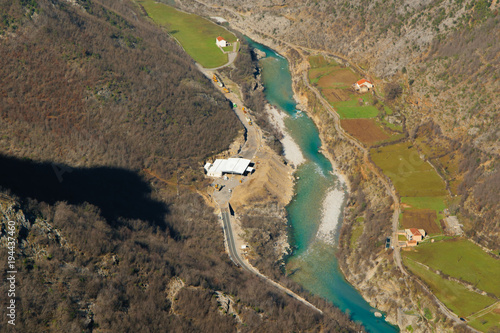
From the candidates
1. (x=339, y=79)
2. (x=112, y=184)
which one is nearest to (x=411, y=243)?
(x=112, y=184)

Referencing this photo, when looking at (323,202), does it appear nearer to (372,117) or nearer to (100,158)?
(372,117)

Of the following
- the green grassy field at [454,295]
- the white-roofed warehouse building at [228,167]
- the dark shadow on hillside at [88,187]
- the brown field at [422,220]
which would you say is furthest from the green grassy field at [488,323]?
the dark shadow on hillside at [88,187]

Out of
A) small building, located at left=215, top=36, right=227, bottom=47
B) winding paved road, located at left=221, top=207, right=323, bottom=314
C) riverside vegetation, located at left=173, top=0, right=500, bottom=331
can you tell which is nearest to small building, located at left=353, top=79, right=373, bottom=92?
riverside vegetation, located at left=173, top=0, right=500, bottom=331

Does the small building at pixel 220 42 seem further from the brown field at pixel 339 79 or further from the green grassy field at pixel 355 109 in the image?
the green grassy field at pixel 355 109

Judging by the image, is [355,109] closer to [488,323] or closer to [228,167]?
[228,167]

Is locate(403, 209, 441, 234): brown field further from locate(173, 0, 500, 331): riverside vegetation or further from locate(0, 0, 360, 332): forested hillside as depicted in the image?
locate(0, 0, 360, 332): forested hillside

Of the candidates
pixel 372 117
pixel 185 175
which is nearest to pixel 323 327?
pixel 185 175
